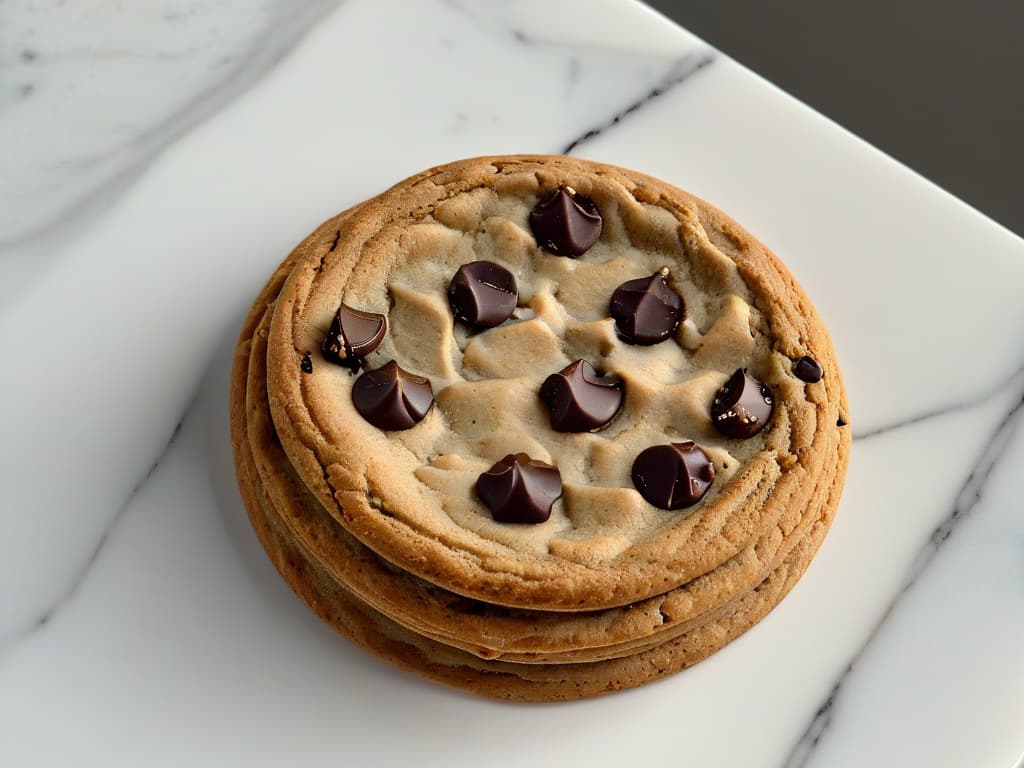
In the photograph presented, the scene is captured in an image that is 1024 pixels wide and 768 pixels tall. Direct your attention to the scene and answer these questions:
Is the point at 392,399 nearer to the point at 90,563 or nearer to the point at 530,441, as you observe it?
the point at 530,441

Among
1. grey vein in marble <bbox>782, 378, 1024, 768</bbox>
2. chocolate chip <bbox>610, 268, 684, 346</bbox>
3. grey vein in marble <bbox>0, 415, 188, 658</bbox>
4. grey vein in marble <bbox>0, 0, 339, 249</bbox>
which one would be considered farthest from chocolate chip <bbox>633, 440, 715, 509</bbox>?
grey vein in marble <bbox>0, 0, 339, 249</bbox>

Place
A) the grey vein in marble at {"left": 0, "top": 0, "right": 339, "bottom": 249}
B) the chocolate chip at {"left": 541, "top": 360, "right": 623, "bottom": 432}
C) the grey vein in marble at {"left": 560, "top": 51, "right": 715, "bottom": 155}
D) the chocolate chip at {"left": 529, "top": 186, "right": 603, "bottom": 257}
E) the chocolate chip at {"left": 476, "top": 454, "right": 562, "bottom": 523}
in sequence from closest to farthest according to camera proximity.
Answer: the chocolate chip at {"left": 476, "top": 454, "right": 562, "bottom": 523}
the chocolate chip at {"left": 541, "top": 360, "right": 623, "bottom": 432}
the chocolate chip at {"left": 529, "top": 186, "right": 603, "bottom": 257}
the grey vein in marble at {"left": 0, "top": 0, "right": 339, "bottom": 249}
the grey vein in marble at {"left": 560, "top": 51, "right": 715, "bottom": 155}

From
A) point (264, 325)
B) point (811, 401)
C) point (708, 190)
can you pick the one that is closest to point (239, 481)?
point (264, 325)

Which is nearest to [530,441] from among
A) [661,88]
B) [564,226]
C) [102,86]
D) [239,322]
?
[564,226]

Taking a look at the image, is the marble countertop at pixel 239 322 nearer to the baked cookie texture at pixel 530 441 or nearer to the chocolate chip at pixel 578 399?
the baked cookie texture at pixel 530 441

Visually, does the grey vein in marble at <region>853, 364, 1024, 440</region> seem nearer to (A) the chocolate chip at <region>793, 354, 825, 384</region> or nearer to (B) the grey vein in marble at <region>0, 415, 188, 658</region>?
(A) the chocolate chip at <region>793, 354, 825, 384</region>

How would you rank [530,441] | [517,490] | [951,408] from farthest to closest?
[951,408] < [530,441] < [517,490]

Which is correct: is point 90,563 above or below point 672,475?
below

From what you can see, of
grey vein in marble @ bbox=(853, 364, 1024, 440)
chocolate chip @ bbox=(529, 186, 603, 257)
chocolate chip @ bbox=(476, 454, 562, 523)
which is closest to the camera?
chocolate chip @ bbox=(476, 454, 562, 523)
